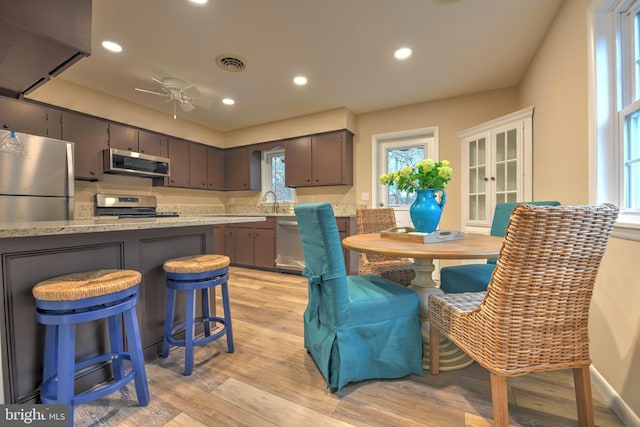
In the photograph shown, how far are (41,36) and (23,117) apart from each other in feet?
7.17

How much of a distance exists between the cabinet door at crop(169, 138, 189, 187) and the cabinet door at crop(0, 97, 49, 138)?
144 centimetres

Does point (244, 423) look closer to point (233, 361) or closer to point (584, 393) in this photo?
point (233, 361)

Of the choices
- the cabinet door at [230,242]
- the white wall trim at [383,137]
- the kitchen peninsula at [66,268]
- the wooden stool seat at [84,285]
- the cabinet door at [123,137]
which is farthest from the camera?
the cabinet door at [230,242]

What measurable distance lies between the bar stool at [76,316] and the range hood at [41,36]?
1.23 meters

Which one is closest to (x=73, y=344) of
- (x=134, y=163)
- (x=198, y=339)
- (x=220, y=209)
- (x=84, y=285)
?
(x=84, y=285)

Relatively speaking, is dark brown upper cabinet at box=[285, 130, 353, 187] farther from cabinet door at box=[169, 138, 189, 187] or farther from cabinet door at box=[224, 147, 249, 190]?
cabinet door at box=[169, 138, 189, 187]

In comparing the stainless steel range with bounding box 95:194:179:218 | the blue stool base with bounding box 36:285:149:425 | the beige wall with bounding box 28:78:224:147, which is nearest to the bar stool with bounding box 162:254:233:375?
the blue stool base with bounding box 36:285:149:425

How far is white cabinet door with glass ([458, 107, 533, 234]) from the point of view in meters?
2.63

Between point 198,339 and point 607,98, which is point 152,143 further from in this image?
point 607,98

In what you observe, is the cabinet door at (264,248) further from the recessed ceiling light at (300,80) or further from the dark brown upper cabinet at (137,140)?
the recessed ceiling light at (300,80)

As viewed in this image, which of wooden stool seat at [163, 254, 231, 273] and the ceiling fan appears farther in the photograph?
the ceiling fan

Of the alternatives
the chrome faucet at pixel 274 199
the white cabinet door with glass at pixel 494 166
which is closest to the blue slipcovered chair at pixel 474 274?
the white cabinet door with glass at pixel 494 166

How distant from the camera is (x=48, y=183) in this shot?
106 inches

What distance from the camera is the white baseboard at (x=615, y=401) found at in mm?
1121
